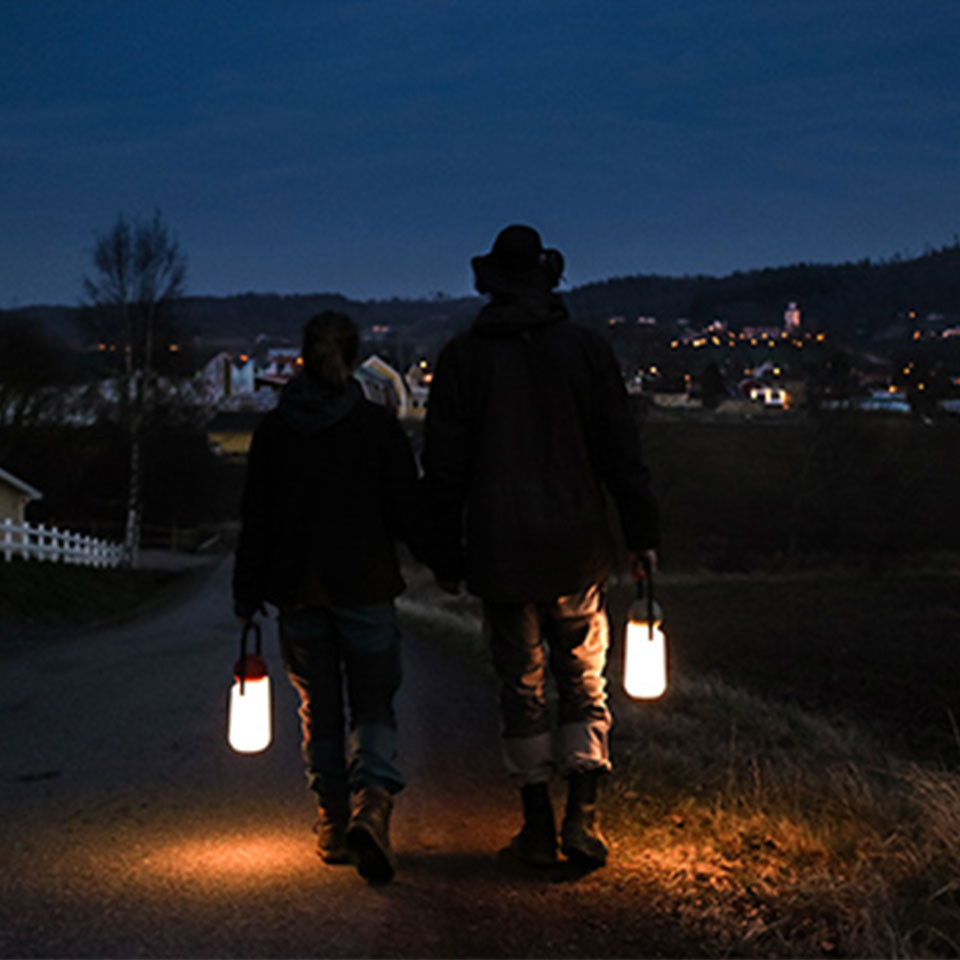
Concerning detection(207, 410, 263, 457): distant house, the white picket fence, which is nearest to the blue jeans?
the white picket fence

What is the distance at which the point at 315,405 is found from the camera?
14.6 feet

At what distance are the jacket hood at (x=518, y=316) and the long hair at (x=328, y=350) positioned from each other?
1.70 feet

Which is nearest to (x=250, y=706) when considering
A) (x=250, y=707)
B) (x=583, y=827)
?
(x=250, y=707)

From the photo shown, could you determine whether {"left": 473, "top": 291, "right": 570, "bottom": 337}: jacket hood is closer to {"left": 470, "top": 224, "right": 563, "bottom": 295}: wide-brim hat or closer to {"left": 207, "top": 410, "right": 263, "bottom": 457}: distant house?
{"left": 470, "top": 224, "right": 563, "bottom": 295}: wide-brim hat

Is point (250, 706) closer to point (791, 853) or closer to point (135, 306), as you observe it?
point (791, 853)

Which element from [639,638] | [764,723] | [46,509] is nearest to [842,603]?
[764,723]

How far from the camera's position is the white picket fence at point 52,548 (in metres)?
23.0

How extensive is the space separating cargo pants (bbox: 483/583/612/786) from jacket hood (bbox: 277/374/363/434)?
923 mm

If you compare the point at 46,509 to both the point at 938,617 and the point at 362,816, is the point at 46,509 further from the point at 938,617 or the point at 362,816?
the point at 362,816

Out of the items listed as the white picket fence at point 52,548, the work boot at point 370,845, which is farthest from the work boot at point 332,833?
the white picket fence at point 52,548

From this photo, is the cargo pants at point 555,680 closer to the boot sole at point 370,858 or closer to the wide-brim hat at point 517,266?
the boot sole at point 370,858

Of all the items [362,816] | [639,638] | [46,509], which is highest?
[639,638]

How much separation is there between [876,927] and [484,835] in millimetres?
1818

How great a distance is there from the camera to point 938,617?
2503cm
